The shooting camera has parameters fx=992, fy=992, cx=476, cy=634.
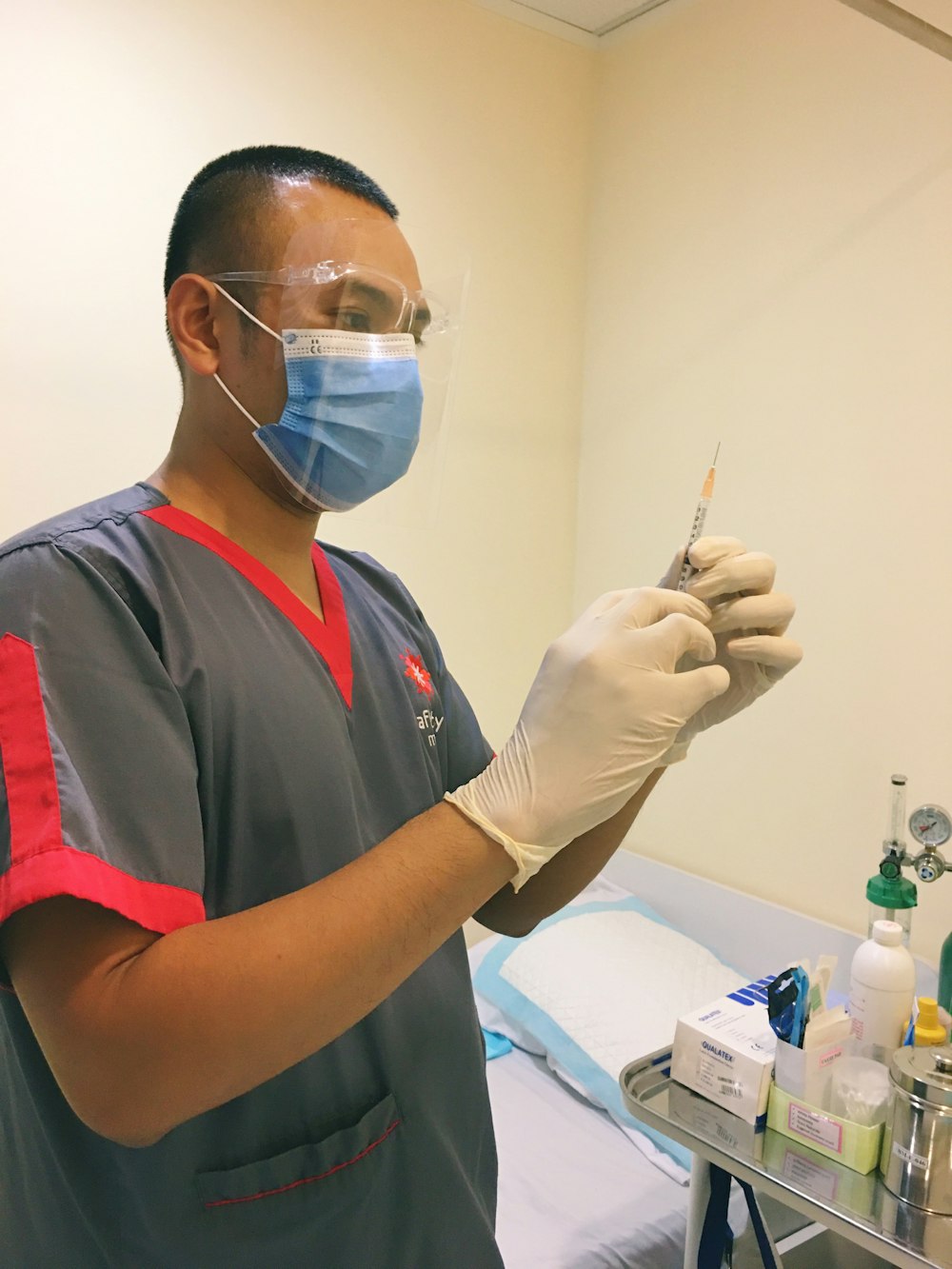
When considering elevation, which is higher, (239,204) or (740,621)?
(239,204)

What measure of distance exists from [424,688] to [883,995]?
73 cm

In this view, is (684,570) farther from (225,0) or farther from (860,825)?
(225,0)

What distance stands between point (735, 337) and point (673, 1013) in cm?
139

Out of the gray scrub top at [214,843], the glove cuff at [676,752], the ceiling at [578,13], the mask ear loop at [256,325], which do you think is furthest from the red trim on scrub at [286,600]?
the ceiling at [578,13]

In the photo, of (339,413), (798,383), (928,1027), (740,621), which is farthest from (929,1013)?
(798,383)

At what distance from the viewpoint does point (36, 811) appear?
647 millimetres

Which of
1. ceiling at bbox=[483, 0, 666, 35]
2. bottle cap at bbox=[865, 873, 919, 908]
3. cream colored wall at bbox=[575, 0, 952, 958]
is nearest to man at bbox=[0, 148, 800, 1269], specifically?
bottle cap at bbox=[865, 873, 919, 908]

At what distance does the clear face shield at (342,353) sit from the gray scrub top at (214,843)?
4.6 inches

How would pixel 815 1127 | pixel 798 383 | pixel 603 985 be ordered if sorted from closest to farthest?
pixel 815 1127, pixel 603 985, pixel 798 383

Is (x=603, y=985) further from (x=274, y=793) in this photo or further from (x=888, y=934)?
(x=274, y=793)

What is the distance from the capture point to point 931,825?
157 cm

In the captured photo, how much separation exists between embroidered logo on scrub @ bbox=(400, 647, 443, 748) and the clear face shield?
18cm

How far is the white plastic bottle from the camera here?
125 cm

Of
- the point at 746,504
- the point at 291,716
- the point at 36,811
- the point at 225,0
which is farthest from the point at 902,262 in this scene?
the point at 36,811
